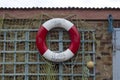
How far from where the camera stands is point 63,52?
8391 mm

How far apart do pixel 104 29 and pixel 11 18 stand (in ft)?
5.96

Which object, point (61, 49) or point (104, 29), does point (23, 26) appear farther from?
point (104, 29)

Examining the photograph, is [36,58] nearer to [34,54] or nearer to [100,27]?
[34,54]

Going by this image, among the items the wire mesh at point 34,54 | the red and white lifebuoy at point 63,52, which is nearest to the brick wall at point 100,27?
the wire mesh at point 34,54

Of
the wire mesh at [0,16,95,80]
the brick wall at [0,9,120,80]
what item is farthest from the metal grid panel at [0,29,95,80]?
the brick wall at [0,9,120,80]

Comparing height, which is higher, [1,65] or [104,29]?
[104,29]

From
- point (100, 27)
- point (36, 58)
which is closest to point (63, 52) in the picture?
point (36, 58)

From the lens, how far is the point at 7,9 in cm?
862

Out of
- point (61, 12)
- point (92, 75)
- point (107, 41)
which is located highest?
point (61, 12)

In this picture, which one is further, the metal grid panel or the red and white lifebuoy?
the metal grid panel

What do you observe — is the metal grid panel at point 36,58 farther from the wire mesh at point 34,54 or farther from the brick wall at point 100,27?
the brick wall at point 100,27

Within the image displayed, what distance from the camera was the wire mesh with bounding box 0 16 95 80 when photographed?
848 centimetres

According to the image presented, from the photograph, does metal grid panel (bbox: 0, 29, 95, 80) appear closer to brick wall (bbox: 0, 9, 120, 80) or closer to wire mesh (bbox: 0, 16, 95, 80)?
wire mesh (bbox: 0, 16, 95, 80)

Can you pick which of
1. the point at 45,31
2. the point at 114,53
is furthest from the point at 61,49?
the point at 114,53
